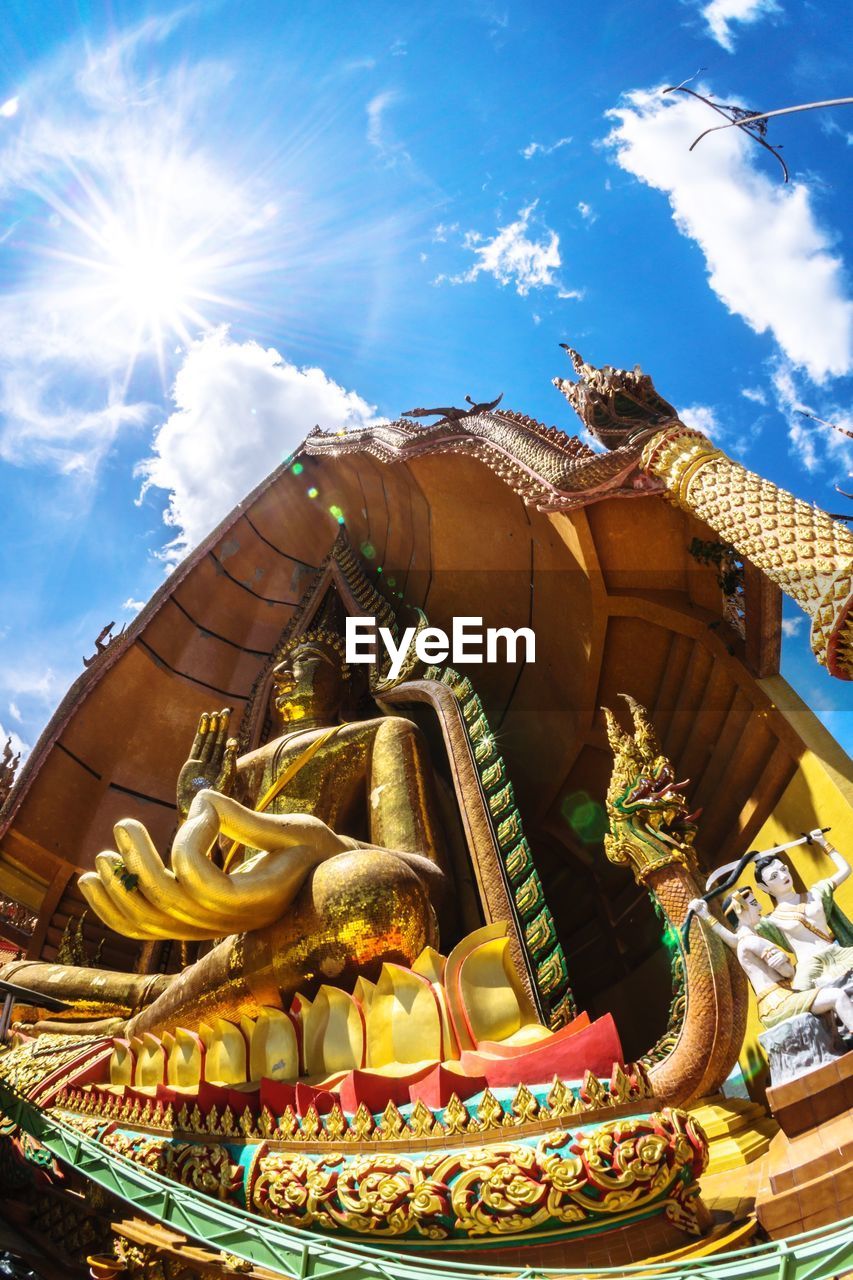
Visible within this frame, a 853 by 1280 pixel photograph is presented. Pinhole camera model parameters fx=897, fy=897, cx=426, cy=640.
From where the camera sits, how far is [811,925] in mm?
2398

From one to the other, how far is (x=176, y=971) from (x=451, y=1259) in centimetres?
390

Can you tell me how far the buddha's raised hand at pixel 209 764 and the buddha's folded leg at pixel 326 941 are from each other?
110cm

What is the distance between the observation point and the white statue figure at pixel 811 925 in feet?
7.58

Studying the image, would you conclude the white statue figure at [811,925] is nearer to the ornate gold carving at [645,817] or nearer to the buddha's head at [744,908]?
the buddha's head at [744,908]

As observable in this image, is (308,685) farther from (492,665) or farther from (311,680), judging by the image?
(492,665)

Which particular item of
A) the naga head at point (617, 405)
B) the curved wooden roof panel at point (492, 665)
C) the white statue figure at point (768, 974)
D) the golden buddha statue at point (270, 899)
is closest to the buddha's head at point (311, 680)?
the curved wooden roof panel at point (492, 665)

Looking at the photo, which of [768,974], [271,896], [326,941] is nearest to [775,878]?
[768,974]

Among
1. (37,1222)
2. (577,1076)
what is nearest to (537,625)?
(577,1076)

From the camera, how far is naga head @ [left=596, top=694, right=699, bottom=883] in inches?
127

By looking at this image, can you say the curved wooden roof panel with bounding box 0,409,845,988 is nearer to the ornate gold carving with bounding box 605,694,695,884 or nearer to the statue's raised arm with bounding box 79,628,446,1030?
the ornate gold carving with bounding box 605,694,695,884

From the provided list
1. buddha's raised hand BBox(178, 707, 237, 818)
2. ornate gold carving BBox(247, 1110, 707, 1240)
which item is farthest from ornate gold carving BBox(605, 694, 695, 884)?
buddha's raised hand BBox(178, 707, 237, 818)

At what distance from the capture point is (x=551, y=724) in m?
5.54

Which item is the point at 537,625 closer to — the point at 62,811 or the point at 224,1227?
the point at 62,811

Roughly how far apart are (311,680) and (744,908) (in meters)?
3.85
